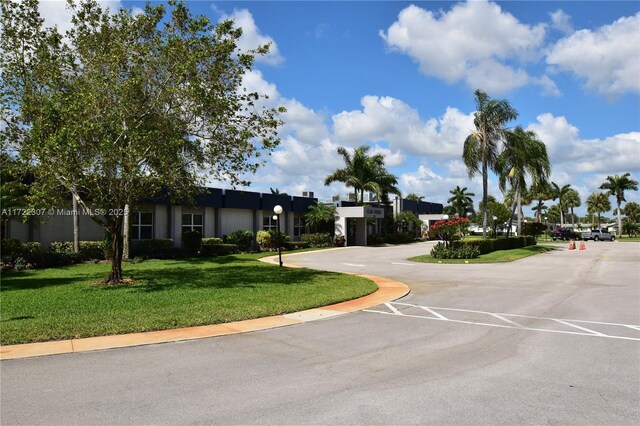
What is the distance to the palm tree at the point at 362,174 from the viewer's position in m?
44.1

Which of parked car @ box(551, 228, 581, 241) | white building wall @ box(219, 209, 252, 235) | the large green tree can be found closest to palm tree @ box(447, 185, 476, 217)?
parked car @ box(551, 228, 581, 241)

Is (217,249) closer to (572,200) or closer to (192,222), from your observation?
(192,222)

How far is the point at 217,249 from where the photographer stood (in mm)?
29703

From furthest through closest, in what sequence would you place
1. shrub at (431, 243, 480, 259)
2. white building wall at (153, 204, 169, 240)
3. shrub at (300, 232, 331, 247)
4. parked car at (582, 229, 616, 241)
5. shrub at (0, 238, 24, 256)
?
1. parked car at (582, 229, 616, 241)
2. shrub at (300, 232, 331, 247)
3. white building wall at (153, 204, 169, 240)
4. shrub at (431, 243, 480, 259)
5. shrub at (0, 238, 24, 256)

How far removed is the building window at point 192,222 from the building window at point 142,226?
Answer: 2.36 m

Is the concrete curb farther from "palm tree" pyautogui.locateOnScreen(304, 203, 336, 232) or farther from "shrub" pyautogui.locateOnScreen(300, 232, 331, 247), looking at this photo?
"shrub" pyautogui.locateOnScreen(300, 232, 331, 247)

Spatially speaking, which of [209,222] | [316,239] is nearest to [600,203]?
[316,239]

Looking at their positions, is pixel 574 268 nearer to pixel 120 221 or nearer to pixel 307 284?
pixel 307 284

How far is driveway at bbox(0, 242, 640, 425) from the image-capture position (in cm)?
482

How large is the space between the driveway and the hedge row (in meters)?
19.1

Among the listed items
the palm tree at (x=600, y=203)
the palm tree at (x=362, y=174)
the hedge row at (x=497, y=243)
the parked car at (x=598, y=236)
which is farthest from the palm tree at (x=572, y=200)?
the palm tree at (x=362, y=174)

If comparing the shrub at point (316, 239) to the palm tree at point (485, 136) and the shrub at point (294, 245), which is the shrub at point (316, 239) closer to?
the shrub at point (294, 245)

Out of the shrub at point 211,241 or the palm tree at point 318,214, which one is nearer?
the shrub at point 211,241

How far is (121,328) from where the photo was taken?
8.62 metres
